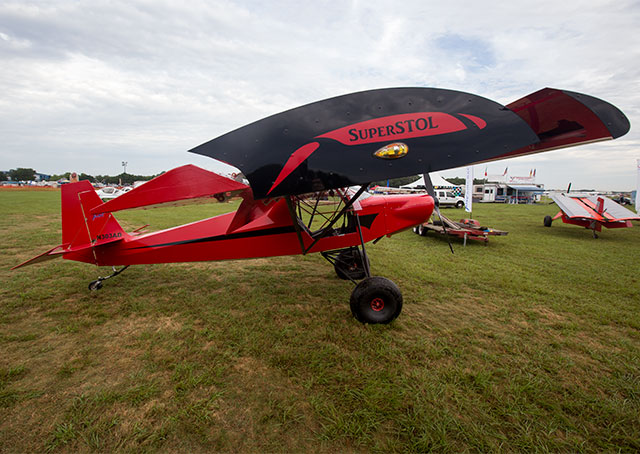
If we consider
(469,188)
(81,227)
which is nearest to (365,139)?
(81,227)

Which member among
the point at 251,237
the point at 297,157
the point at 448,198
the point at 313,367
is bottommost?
the point at 313,367

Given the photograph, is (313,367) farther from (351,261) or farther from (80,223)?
(80,223)

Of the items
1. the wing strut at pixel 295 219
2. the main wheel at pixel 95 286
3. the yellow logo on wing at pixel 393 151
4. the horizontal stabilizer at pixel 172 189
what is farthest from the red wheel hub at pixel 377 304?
the main wheel at pixel 95 286

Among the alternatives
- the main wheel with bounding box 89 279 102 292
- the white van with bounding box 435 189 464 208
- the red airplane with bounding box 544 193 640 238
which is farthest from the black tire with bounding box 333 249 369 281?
the white van with bounding box 435 189 464 208

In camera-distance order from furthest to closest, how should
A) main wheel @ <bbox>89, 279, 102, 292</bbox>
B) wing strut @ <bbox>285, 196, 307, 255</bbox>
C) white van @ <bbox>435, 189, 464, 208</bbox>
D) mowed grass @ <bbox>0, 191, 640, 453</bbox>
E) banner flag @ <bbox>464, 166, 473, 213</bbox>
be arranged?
white van @ <bbox>435, 189, 464, 208</bbox> < banner flag @ <bbox>464, 166, 473, 213</bbox> < main wheel @ <bbox>89, 279, 102, 292</bbox> < wing strut @ <bbox>285, 196, 307, 255</bbox> < mowed grass @ <bbox>0, 191, 640, 453</bbox>

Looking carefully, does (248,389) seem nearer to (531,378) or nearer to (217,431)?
(217,431)

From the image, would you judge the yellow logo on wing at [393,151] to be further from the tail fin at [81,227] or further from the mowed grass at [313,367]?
the tail fin at [81,227]

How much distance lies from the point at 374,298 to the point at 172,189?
270 centimetres

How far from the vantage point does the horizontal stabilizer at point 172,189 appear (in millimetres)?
2502

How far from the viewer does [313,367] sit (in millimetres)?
2711

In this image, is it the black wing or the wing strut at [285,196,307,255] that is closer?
the black wing

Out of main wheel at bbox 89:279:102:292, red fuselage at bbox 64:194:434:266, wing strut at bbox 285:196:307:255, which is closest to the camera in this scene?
wing strut at bbox 285:196:307:255

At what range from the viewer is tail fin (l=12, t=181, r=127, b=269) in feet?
13.8

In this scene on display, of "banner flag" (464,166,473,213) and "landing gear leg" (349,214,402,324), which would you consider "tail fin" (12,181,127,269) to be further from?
"banner flag" (464,166,473,213)
